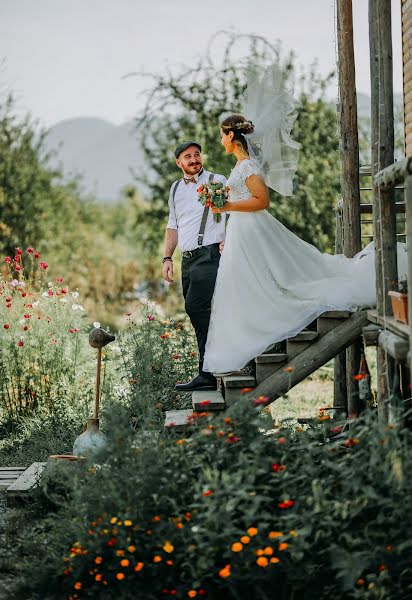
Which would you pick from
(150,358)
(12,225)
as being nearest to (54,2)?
(12,225)

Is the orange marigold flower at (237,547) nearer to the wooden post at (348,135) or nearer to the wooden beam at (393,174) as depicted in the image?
the wooden beam at (393,174)

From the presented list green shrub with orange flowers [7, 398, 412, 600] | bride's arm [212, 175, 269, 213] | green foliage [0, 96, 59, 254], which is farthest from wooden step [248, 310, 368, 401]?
green foliage [0, 96, 59, 254]

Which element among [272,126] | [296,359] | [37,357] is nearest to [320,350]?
[296,359]

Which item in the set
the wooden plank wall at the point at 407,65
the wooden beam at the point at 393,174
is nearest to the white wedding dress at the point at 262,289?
the wooden beam at the point at 393,174

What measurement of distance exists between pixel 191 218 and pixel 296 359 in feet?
4.16

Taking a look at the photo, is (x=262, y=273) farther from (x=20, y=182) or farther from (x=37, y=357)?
(x=20, y=182)

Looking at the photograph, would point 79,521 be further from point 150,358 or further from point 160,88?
point 160,88

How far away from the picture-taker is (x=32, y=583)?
15.0 ft

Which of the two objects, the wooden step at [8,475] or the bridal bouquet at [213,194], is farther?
the wooden step at [8,475]

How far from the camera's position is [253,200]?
258 inches

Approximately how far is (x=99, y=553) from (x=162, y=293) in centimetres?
1853

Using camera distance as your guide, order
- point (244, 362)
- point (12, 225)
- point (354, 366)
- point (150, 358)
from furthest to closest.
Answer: point (12, 225) < point (150, 358) < point (354, 366) < point (244, 362)

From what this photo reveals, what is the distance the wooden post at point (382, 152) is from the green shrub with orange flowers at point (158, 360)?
244 centimetres

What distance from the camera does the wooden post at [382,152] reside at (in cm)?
599
